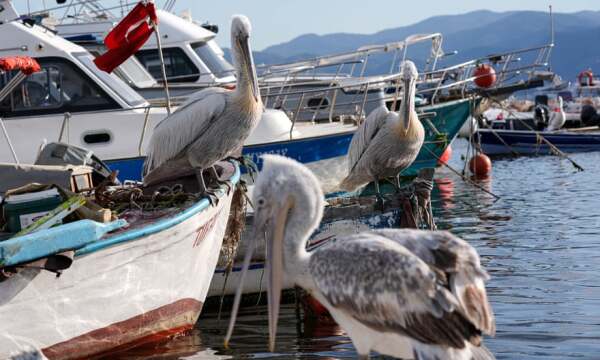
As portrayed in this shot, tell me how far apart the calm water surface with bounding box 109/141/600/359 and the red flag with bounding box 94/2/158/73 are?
2.87 metres

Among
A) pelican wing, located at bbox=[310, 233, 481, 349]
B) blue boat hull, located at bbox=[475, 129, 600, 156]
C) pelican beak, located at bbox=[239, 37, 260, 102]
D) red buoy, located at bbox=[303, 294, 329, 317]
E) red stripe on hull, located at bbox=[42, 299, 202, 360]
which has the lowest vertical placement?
blue boat hull, located at bbox=[475, 129, 600, 156]

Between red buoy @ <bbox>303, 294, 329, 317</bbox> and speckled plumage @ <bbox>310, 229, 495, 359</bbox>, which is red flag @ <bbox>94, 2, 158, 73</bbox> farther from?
speckled plumage @ <bbox>310, 229, 495, 359</bbox>

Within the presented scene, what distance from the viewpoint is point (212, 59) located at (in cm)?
1766

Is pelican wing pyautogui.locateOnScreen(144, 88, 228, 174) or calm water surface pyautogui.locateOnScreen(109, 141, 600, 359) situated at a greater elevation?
pelican wing pyautogui.locateOnScreen(144, 88, 228, 174)

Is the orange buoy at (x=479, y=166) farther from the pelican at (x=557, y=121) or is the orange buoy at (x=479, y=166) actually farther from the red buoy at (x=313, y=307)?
the red buoy at (x=313, y=307)

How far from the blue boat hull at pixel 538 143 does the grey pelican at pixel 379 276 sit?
2346 centimetres

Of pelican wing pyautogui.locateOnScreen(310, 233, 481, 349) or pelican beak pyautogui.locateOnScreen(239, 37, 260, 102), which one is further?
pelican beak pyautogui.locateOnScreen(239, 37, 260, 102)

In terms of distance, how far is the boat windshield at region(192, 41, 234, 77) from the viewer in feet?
57.5

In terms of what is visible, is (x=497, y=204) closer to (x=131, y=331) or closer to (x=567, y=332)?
(x=567, y=332)

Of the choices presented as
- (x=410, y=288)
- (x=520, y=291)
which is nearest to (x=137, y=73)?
(x=520, y=291)

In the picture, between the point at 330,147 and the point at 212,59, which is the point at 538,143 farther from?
the point at 330,147

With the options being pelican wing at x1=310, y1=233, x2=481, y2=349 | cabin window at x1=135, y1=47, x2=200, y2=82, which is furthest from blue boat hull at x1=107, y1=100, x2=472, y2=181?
pelican wing at x1=310, y1=233, x2=481, y2=349

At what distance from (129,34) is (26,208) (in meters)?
3.63

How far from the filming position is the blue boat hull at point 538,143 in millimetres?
29078
